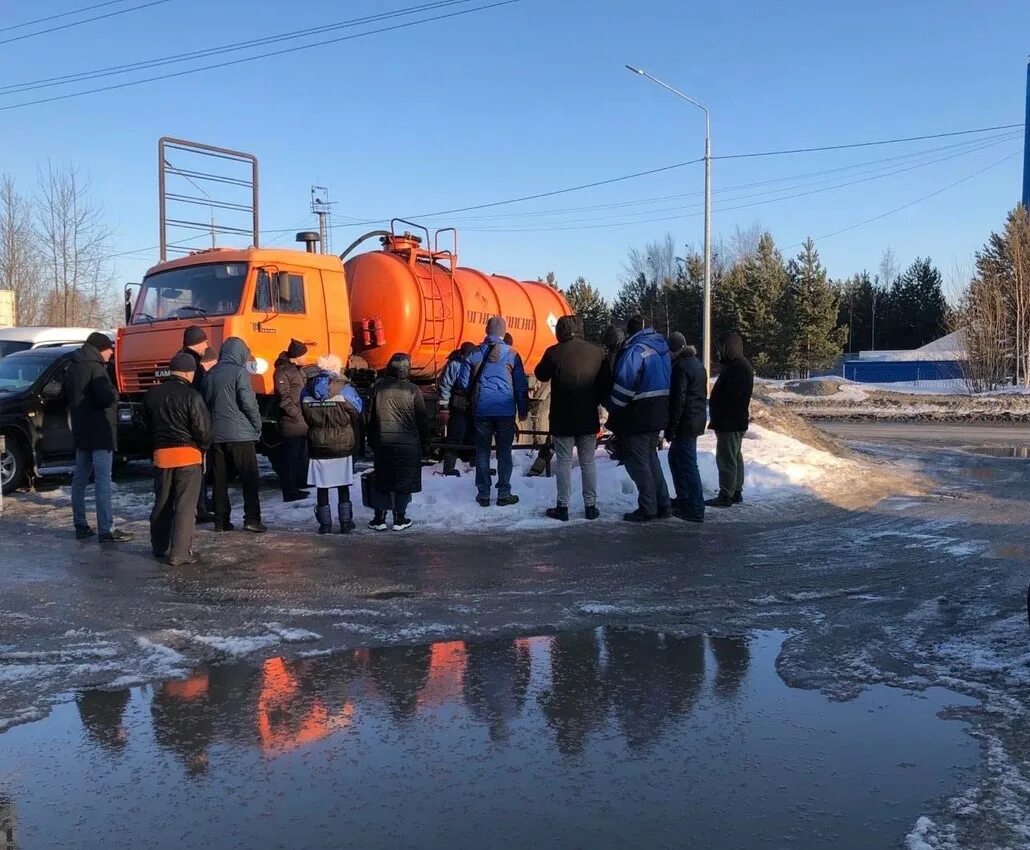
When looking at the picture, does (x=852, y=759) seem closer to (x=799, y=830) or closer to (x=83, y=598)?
(x=799, y=830)

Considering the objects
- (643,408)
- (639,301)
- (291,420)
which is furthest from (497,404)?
(639,301)

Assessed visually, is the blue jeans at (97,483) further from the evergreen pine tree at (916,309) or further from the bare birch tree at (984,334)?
the evergreen pine tree at (916,309)

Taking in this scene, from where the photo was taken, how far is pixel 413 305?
1333cm

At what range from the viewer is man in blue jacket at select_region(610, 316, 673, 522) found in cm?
956

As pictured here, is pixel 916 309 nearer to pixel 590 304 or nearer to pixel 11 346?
pixel 590 304

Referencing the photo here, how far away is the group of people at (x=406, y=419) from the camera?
9.11 metres

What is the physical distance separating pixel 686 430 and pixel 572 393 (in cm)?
134

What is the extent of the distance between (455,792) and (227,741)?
3.95 ft

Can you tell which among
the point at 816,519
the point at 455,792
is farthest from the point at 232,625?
the point at 816,519

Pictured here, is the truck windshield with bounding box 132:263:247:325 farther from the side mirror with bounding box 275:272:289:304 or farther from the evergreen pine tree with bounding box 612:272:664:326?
the evergreen pine tree with bounding box 612:272:664:326

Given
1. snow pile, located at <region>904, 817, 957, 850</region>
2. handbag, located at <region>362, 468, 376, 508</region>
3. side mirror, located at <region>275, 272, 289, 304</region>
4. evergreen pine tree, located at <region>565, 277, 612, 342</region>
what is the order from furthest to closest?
evergreen pine tree, located at <region>565, 277, 612, 342</region> → side mirror, located at <region>275, 272, 289, 304</region> → handbag, located at <region>362, 468, 376, 508</region> → snow pile, located at <region>904, 817, 957, 850</region>

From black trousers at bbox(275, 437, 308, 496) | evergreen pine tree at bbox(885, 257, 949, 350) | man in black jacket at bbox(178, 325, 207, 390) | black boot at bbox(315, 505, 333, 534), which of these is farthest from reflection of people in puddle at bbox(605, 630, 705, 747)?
evergreen pine tree at bbox(885, 257, 949, 350)

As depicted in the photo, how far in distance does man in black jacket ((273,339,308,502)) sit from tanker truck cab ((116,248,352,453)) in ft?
2.96

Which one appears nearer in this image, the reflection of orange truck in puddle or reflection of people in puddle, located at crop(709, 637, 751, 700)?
reflection of people in puddle, located at crop(709, 637, 751, 700)
